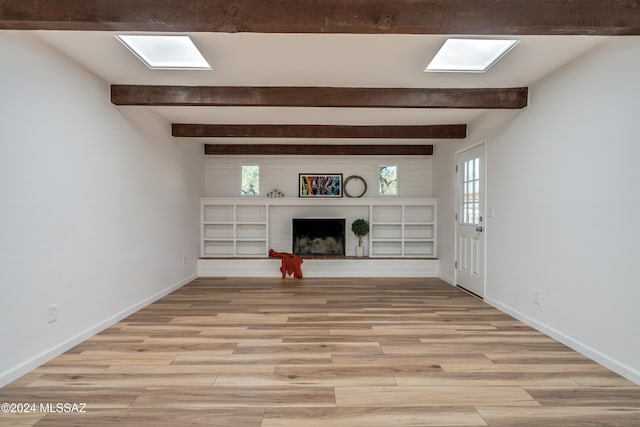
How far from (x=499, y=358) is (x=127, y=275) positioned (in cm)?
384

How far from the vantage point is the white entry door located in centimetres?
497

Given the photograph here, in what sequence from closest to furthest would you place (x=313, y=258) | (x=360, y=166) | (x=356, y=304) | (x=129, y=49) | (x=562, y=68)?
(x=129, y=49)
(x=562, y=68)
(x=356, y=304)
(x=313, y=258)
(x=360, y=166)

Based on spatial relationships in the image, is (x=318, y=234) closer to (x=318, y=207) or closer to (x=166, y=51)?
(x=318, y=207)

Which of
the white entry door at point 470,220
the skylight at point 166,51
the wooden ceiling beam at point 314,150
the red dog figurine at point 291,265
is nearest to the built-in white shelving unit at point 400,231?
the wooden ceiling beam at point 314,150

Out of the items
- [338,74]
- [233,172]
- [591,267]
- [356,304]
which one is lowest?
[356,304]

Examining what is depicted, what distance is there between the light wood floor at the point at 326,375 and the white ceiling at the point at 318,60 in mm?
2440

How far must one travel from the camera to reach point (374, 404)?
87.7 inches

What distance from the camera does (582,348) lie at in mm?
3012

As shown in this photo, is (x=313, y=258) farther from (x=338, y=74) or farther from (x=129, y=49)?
(x=129, y=49)

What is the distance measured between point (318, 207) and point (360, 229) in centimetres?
94

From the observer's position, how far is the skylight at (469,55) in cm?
282

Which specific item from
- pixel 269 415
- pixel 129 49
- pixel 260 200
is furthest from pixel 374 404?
pixel 260 200

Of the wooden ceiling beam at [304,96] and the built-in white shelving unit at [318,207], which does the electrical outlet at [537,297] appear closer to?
the wooden ceiling beam at [304,96]

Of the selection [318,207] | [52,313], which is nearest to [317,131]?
[318,207]
